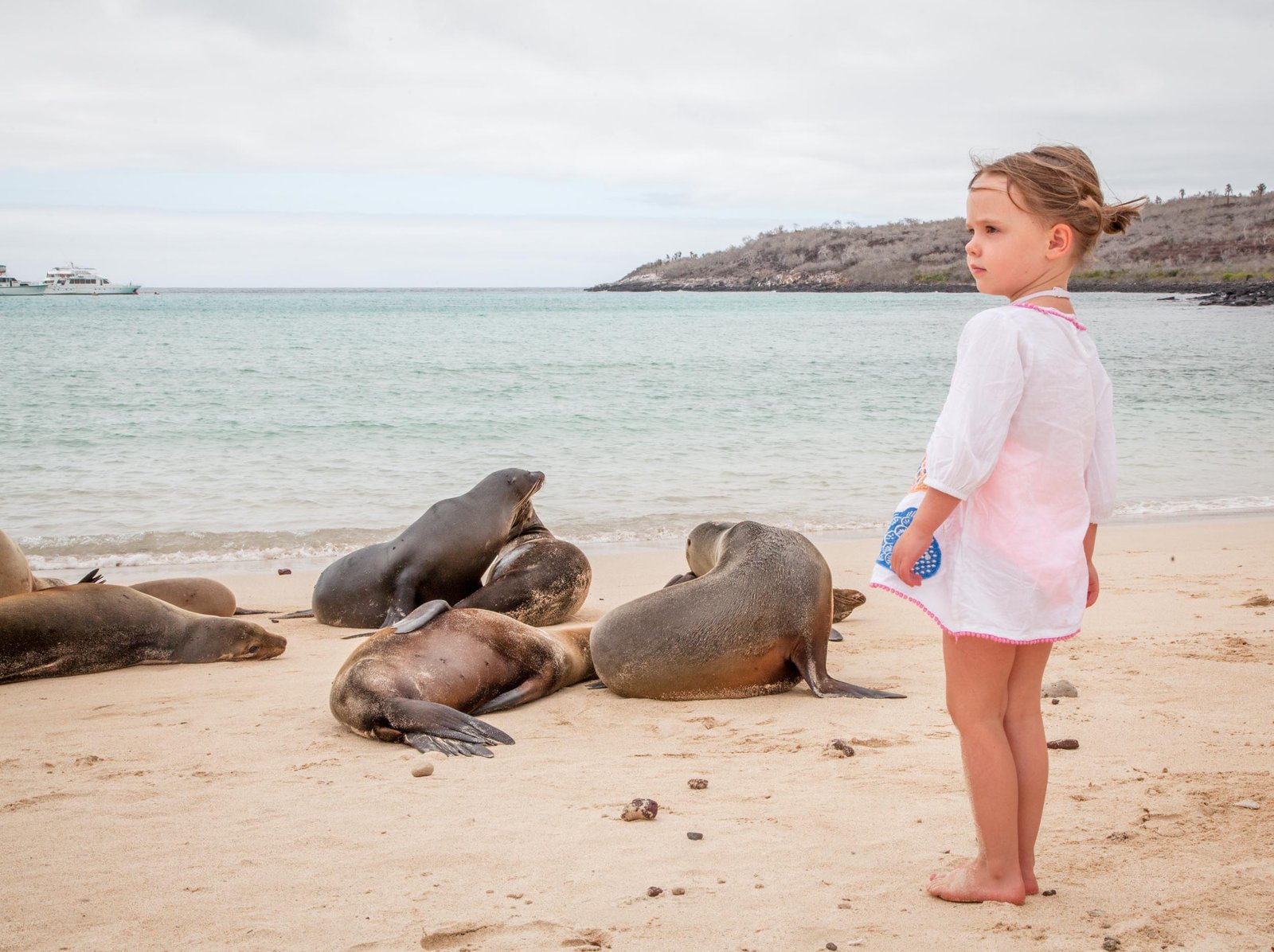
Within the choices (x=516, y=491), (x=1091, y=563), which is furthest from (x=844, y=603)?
(x=1091, y=563)

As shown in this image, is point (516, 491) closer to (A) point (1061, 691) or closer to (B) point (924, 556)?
(A) point (1061, 691)

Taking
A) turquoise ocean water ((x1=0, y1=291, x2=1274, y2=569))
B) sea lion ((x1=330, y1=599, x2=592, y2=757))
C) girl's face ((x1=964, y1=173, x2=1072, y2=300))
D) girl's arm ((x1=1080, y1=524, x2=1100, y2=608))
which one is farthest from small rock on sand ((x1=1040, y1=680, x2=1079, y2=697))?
turquoise ocean water ((x1=0, y1=291, x2=1274, y2=569))

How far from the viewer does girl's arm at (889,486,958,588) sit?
2.44 m

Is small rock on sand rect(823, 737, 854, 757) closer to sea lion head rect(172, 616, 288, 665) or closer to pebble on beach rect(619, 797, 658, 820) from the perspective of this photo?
pebble on beach rect(619, 797, 658, 820)

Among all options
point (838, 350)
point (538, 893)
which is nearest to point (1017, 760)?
point (538, 893)

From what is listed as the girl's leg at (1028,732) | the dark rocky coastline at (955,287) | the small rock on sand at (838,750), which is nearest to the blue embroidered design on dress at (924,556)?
the girl's leg at (1028,732)

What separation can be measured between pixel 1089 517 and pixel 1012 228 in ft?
2.26

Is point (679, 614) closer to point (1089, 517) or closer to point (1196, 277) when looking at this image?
point (1089, 517)

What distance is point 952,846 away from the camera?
3062 mm

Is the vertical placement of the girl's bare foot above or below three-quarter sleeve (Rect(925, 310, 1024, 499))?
below

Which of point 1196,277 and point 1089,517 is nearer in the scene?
point 1089,517

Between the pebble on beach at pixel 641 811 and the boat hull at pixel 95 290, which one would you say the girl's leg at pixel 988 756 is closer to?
the pebble on beach at pixel 641 811

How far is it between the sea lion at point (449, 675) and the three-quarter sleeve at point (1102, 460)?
236 centimetres

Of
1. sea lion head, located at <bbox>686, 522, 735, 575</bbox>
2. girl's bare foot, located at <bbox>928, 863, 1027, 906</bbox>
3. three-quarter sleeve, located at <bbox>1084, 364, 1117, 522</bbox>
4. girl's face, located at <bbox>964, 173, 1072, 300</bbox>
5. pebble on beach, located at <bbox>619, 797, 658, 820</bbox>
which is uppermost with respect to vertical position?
girl's face, located at <bbox>964, 173, 1072, 300</bbox>
